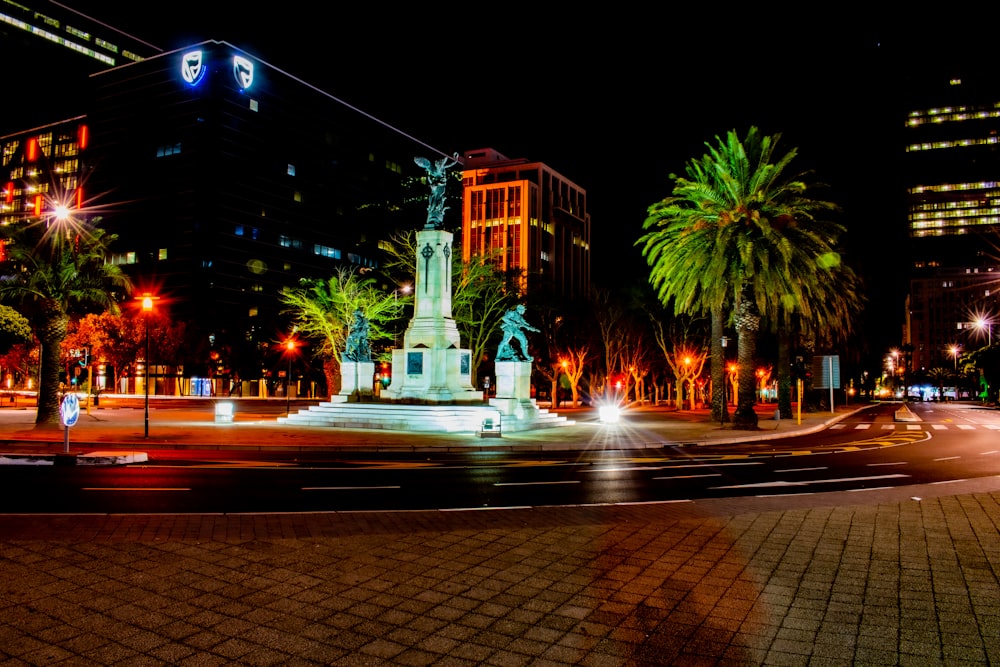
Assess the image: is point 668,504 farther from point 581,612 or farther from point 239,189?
point 239,189

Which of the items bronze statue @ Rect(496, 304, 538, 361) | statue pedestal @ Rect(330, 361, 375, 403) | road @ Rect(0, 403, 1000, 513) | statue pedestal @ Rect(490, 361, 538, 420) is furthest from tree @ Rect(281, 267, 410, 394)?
road @ Rect(0, 403, 1000, 513)

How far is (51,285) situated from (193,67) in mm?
87166

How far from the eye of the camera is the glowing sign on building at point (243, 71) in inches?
4082

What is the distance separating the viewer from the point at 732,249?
32.3 metres

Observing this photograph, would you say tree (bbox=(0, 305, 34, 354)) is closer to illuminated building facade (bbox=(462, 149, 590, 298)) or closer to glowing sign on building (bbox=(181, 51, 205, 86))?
glowing sign on building (bbox=(181, 51, 205, 86))

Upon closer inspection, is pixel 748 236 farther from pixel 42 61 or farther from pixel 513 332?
pixel 42 61

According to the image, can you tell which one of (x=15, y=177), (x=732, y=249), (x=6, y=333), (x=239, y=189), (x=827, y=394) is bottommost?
(x=827, y=394)

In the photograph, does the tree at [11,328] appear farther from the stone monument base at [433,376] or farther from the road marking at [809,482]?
the road marking at [809,482]

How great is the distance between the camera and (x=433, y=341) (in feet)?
115

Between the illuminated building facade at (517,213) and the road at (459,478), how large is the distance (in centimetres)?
10834

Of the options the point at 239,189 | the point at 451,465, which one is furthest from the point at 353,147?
the point at 451,465

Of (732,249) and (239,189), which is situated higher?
(239,189)

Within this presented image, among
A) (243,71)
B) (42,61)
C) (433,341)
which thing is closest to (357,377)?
(433,341)

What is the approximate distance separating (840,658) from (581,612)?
1.90 m
